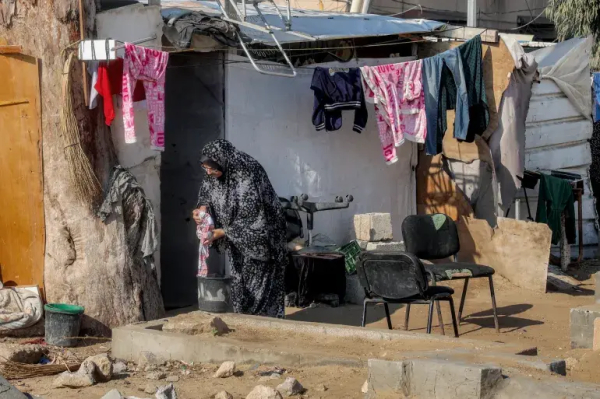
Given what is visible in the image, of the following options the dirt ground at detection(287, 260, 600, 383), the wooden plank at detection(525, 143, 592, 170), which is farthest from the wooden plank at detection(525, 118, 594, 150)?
the dirt ground at detection(287, 260, 600, 383)

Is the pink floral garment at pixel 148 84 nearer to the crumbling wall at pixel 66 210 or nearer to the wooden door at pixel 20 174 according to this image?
the crumbling wall at pixel 66 210

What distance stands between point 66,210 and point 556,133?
7794 mm

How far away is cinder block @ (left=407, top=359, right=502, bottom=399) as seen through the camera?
16.6 ft

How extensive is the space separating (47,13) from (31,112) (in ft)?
2.72

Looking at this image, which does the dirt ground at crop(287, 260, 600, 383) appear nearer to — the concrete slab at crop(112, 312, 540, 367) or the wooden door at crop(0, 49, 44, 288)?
the concrete slab at crop(112, 312, 540, 367)

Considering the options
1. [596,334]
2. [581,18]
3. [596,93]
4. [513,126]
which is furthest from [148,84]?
[581,18]

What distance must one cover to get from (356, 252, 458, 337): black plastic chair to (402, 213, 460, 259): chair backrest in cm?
113

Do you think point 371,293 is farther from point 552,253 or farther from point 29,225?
point 552,253

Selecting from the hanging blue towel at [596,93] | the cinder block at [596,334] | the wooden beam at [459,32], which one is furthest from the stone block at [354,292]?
the hanging blue towel at [596,93]

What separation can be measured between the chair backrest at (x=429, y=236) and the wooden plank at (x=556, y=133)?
17.0 feet

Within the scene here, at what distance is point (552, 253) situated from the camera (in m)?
13.8

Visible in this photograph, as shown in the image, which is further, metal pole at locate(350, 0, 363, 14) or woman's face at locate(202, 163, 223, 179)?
metal pole at locate(350, 0, 363, 14)

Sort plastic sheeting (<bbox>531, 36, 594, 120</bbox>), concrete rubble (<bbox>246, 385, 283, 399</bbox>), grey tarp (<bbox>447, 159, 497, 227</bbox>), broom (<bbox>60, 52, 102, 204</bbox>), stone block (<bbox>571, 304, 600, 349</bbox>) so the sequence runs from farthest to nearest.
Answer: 1. plastic sheeting (<bbox>531, 36, 594, 120</bbox>)
2. grey tarp (<bbox>447, 159, 497, 227</bbox>)
3. broom (<bbox>60, 52, 102, 204</bbox>)
4. stone block (<bbox>571, 304, 600, 349</bbox>)
5. concrete rubble (<bbox>246, 385, 283, 399</bbox>)

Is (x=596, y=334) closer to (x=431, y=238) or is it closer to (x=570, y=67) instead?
(x=431, y=238)
